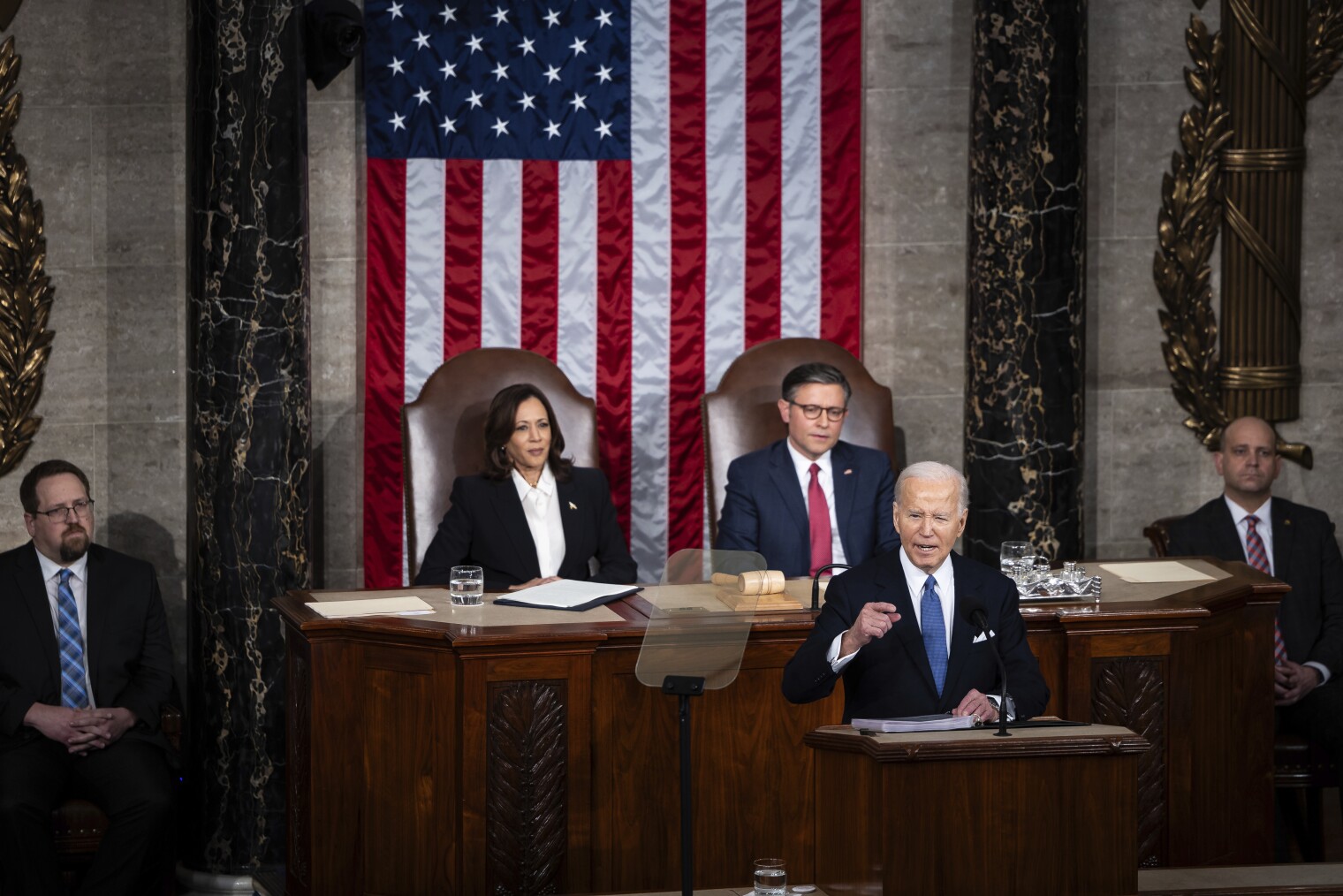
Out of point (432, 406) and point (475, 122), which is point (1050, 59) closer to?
point (475, 122)

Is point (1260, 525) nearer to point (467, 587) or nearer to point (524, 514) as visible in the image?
point (524, 514)

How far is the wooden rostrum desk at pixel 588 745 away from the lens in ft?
15.3

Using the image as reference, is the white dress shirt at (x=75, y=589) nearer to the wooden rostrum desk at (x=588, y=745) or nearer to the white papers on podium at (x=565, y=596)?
the wooden rostrum desk at (x=588, y=745)

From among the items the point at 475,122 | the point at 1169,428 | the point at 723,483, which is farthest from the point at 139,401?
the point at 1169,428

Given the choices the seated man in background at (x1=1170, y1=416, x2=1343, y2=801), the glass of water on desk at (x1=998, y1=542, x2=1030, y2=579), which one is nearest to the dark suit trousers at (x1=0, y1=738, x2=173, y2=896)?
the glass of water on desk at (x1=998, y1=542, x2=1030, y2=579)

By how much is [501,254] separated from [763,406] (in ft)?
4.40

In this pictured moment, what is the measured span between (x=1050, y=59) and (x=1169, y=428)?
1.79 meters

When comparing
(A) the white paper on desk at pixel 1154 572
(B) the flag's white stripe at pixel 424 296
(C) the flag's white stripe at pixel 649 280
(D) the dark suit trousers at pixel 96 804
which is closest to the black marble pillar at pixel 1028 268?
(A) the white paper on desk at pixel 1154 572

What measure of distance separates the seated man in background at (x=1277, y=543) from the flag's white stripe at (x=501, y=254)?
114 inches

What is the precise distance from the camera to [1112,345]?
24.2 ft

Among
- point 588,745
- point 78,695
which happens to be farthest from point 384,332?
point 588,745

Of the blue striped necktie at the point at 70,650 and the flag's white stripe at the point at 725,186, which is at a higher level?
the flag's white stripe at the point at 725,186

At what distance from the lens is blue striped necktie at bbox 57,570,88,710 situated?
5590mm

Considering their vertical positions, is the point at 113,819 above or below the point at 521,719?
below
